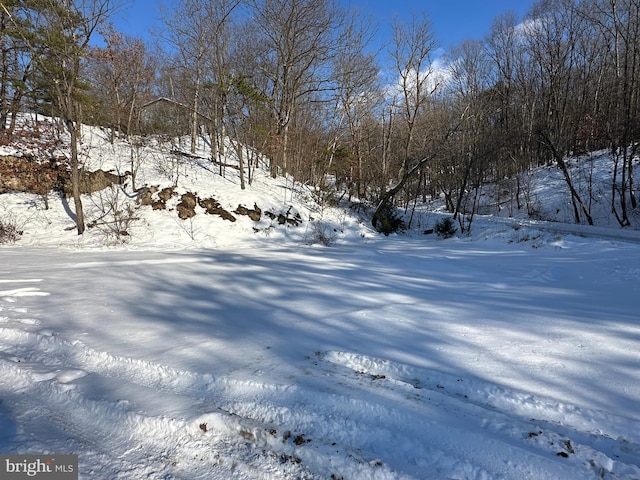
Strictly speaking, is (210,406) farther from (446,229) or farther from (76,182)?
(446,229)

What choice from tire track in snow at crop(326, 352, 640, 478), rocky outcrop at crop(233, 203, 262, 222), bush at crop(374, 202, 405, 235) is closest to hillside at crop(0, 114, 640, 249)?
rocky outcrop at crop(233, 203, 262, 222)

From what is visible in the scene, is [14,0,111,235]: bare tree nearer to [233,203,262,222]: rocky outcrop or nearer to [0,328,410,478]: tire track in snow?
[233,203,262,222]: rocky outcrop

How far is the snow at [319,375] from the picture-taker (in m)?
1.84

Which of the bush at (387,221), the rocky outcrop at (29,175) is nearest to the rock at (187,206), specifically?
the rocky outcrop at (29,175)

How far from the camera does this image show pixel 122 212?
12.2m

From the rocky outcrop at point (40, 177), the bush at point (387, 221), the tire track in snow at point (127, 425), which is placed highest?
the rocky outcrop at point (40, 177)

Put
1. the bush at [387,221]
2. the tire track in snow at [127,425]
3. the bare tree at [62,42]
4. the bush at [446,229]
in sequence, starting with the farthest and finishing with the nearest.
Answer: the bush at [387,221] → the bush at [446,229] → the bare tree at [62,42] → the tire track in snow at [127,425]

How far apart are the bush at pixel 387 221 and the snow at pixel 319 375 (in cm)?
1082

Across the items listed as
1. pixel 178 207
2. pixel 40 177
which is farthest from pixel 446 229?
pixel 40 177

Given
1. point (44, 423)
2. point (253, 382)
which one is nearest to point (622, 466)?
point (253, 382)

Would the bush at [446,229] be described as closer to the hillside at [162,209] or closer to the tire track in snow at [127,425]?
the hillside at [162,209]

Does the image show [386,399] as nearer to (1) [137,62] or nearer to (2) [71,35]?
(2) [71,35]

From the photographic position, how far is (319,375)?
8.61 ft

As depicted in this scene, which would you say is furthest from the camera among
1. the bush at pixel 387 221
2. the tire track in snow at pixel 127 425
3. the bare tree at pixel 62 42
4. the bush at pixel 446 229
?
the bush at pixel 387 221
